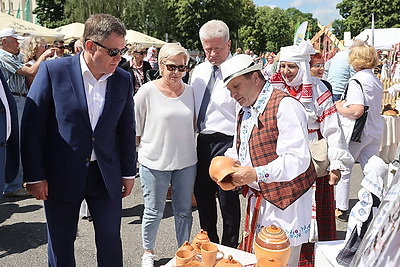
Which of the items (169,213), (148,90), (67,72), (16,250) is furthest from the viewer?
(169,213)

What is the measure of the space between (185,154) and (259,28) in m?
56.9

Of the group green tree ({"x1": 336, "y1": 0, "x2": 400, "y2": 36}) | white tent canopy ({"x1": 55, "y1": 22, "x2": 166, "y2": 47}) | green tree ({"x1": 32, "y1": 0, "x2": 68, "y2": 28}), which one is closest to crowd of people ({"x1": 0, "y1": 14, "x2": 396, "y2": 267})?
white tent canopy ({"x1": 55, "y1": 22, "x2": 166, "y2": 47})

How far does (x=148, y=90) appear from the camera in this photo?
2936mm

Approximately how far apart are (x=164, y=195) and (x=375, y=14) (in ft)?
144

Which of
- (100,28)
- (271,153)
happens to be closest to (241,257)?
(271,153)

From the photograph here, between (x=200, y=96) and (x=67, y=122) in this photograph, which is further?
(x=200, y=96)

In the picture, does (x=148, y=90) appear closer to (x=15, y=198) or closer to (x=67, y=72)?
(x=67, y=72)

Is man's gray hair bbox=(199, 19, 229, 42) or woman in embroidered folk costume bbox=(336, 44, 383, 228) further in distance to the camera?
woman in embroidered folk costume bbox=(336, 44, 383, 228)

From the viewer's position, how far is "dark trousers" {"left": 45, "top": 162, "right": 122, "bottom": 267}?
2.45 meters

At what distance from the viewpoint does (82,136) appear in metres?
2.32

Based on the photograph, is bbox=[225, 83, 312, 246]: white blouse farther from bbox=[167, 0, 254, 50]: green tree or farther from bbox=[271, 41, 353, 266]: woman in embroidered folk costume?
bbox=[167, 0, 254, 50]: green tree

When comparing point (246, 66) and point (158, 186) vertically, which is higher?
point (246, 66)

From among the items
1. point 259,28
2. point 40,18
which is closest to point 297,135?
point 40,18

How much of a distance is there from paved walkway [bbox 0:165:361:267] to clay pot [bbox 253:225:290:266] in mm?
1843
